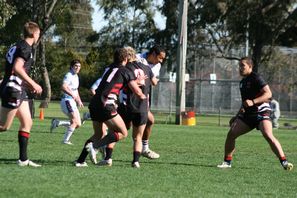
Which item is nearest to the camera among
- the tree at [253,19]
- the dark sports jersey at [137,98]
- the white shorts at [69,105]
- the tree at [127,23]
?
the dark sports jersey at [137,98]

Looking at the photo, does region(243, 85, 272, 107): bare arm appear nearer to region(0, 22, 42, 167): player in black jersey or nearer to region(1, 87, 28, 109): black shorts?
region(0, 22, 42, 167): player in black jersey

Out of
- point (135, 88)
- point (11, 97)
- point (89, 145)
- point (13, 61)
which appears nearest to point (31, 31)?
point (13, 61)

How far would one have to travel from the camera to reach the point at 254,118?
37.8ft

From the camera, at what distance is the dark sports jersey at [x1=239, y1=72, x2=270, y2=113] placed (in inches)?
448

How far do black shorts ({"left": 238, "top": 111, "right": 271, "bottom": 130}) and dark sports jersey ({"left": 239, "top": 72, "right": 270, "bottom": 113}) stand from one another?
7 centimetres

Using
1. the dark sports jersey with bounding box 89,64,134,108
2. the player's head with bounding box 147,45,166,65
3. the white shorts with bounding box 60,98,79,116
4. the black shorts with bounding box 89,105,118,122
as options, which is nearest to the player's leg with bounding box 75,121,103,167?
the black shorts with bounding box 89,105,118,122

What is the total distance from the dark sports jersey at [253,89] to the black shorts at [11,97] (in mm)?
3842

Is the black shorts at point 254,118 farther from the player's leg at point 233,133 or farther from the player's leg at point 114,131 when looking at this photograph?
the player's leg at point 114,131

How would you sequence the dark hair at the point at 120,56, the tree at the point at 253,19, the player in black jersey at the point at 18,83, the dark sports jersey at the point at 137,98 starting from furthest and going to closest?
the tree at the point at 253,19 → the dark sports jersey at the point at 137,98 → the dark hair at the point at 120,56 → the player in black jersey at the point at 18,83

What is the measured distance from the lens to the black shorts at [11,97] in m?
9.78

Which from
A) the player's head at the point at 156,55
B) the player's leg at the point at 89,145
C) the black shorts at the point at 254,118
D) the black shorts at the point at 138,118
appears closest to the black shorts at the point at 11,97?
the player's leg at the point at 89,145

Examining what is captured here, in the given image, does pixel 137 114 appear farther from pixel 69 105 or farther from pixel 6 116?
pixel 69 105

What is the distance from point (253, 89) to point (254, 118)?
499 millimetres

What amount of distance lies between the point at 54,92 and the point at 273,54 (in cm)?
3013
